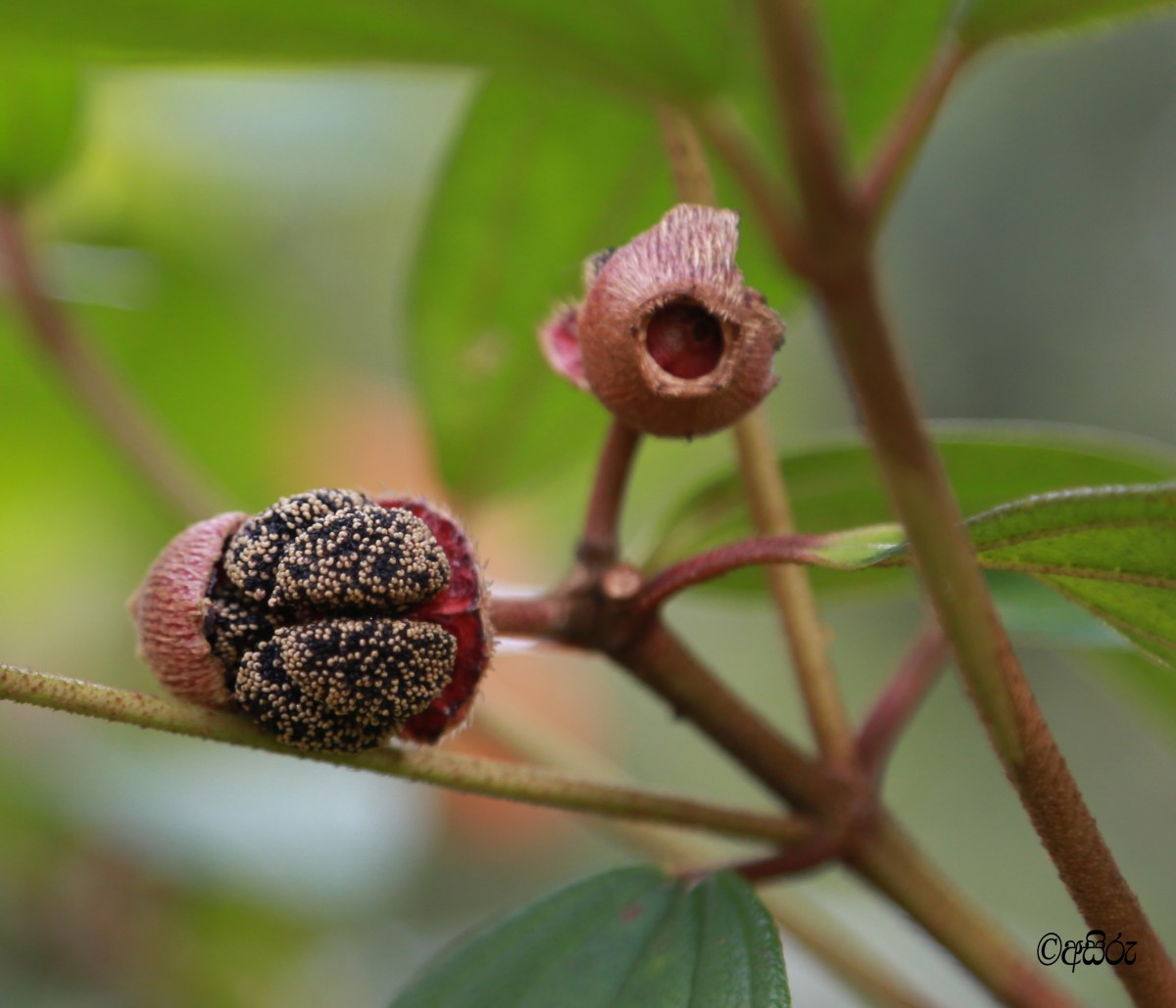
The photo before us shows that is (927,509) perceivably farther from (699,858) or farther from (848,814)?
(699,858)

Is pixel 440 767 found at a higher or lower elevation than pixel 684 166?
lower

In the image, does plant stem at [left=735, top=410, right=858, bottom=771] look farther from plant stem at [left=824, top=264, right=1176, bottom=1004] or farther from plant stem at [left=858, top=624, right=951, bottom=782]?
plant stem at [left=824, top=264, right=1176, bottom=1004]

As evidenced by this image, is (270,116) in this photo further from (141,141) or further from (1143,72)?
(1143,72)

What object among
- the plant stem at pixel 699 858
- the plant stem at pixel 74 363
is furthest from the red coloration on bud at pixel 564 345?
the plant stem at pixel 74 363

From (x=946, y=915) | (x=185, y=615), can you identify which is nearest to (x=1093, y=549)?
(x=946, y=915)

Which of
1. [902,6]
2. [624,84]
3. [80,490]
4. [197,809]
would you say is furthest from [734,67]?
[80,490]

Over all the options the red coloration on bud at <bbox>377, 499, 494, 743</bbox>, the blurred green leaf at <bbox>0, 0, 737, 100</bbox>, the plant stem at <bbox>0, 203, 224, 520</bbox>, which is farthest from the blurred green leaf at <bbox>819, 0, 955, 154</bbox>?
the plant stem at <bbox>0, 203, 224, 520</bbox>
